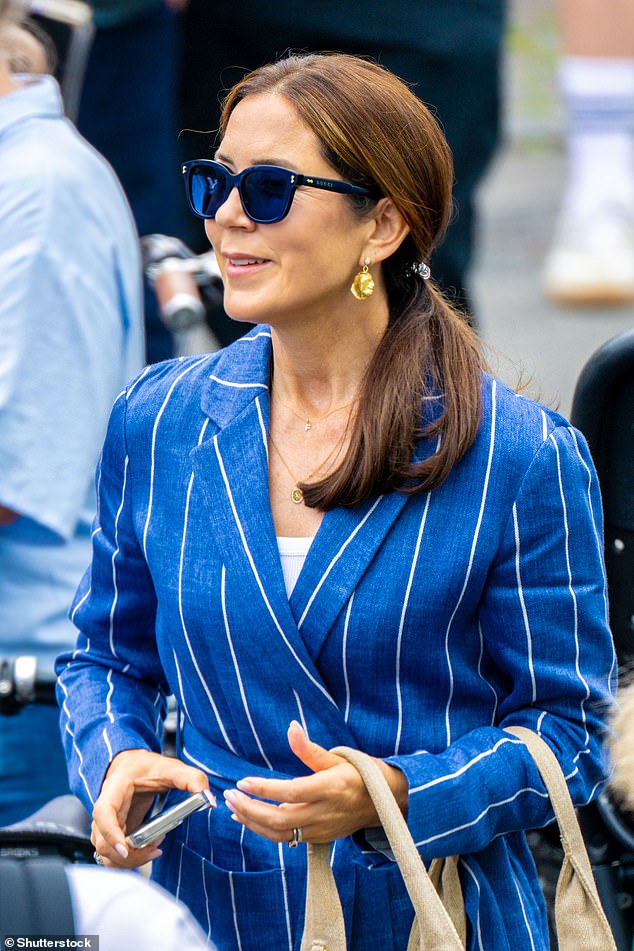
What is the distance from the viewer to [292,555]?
1.98 metres

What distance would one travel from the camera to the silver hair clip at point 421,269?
2102mm

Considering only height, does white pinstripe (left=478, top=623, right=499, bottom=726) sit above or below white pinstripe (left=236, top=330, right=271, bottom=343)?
below

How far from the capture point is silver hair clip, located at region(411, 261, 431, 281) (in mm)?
2102

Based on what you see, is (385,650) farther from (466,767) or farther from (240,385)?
(240,385)

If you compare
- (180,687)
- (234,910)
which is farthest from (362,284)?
(234,910)

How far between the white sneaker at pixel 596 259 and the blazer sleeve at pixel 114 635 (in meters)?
4.77

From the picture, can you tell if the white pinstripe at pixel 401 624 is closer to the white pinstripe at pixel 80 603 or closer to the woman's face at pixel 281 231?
the woman's face at pixel 281 231

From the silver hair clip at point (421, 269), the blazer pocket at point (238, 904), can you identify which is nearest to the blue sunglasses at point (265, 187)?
the silver hair clip at point (421, 269)

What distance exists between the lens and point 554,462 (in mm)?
1941

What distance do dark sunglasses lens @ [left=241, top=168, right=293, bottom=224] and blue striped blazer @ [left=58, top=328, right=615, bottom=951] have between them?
0.25m

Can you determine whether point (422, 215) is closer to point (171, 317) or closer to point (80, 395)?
point (80, 395)

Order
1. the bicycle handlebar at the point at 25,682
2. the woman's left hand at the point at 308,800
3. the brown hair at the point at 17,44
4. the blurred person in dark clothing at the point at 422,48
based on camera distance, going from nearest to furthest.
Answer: the woman's left hand at the point at 308,800 < the bicycle handlebar at the point at 25,682 < the brown hair at the point at 17,44 < the blurred person in dark clothing at the point at 422,48

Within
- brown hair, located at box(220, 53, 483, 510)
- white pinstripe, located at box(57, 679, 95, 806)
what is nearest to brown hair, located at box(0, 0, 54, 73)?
brown hair, located at box(220, 53, 483, 510)

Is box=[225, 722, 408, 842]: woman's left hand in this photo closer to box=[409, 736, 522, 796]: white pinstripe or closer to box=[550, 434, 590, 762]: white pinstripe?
box=[409, 736, 522, 796]: white pinstripe
